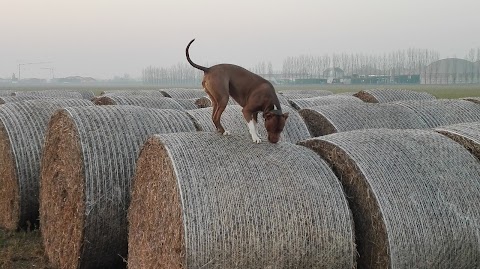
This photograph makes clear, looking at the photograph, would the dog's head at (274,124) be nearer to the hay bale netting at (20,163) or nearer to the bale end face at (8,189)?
the hay bale netting at (20,163)

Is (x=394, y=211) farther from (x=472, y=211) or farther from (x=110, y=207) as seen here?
(x=110, y=207)

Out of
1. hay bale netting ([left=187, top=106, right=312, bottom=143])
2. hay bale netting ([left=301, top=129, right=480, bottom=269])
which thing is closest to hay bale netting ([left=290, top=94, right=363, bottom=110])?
hay bale netting ([left=187, top=106, right=312, bottom=143])

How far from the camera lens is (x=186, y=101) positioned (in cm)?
1075

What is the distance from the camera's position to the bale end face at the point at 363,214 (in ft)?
14.8

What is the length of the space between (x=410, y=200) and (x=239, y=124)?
2713 mm

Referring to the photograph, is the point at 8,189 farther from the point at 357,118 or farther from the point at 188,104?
the point at 357,118

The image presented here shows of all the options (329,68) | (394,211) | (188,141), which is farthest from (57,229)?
(329,68)

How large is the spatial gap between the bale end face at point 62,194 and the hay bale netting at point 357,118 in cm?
324

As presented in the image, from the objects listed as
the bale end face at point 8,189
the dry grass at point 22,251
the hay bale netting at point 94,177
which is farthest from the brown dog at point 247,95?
the bale end face at point 8,189

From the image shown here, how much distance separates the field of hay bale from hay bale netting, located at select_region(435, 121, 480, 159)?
13 mm

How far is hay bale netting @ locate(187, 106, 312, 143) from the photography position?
6.79 metres

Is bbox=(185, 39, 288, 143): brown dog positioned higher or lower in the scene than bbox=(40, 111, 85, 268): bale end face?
higher

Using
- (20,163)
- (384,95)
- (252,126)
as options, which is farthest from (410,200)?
(384,95)

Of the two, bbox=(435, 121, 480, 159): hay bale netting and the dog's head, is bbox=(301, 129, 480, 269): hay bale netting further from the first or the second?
the dog's head
